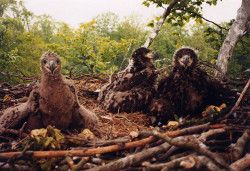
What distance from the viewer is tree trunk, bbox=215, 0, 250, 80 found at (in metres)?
6.93

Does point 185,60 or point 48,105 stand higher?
point 185,60

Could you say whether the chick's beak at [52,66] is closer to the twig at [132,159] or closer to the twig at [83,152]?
the twig at [83,152]

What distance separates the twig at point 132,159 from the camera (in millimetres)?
3137

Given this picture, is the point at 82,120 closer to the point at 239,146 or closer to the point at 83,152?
the point at 83,152

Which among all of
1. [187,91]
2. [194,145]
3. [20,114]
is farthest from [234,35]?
[194,145]

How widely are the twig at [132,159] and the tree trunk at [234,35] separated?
12.7 feet

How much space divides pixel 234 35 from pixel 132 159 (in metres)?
4.40

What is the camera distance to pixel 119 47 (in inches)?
1229

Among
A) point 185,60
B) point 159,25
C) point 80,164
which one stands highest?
point 159,25

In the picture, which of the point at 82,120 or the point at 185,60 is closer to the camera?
the point at 82,120

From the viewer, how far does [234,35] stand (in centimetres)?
701

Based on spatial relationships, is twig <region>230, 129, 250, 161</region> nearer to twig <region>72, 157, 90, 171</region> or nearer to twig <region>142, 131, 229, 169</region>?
twig <region>142, 131, 229, 169</region>

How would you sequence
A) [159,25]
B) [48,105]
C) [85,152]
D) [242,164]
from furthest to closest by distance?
[159,25]
[48,105]
[85,152]
[242,164]

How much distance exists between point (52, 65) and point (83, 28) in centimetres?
2743
